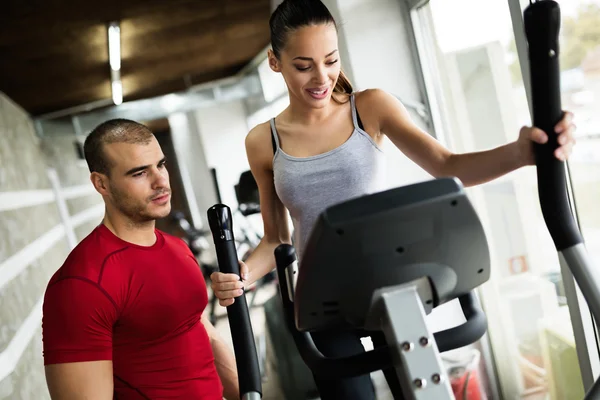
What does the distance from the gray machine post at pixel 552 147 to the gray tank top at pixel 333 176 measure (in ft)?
1.55

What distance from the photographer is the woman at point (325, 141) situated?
142 centimetres

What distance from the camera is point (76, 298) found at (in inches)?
58.6

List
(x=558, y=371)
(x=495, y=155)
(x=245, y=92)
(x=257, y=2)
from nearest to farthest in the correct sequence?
(x=495, y=155), (x=558, y=371), (x=257, y=2), (x=245, y=92)

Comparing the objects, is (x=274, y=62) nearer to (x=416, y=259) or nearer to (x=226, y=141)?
(x=416, y=259)

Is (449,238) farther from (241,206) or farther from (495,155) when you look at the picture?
(241,206)

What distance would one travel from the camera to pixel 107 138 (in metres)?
1.74

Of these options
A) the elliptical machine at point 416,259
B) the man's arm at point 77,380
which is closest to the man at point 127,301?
the man's arm at point 77,380

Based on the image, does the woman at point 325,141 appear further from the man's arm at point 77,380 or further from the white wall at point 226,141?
the white wall at point 226,141

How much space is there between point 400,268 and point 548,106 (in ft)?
1.23

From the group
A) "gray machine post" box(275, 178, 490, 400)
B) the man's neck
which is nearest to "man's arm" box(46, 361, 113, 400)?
the man's neck

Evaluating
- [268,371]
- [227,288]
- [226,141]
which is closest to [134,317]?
[227,288]

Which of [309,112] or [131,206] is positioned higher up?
[309,112]

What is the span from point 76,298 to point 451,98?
2.21m

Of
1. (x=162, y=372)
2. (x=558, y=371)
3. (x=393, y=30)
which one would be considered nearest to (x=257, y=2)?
(x=393, y=30)
